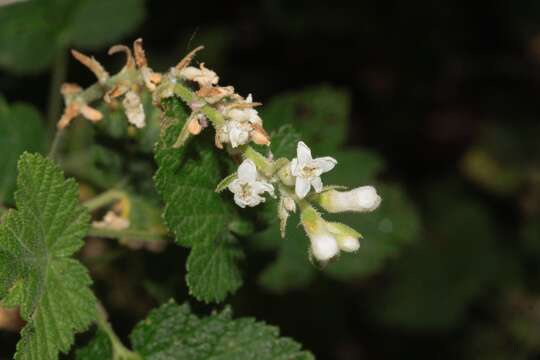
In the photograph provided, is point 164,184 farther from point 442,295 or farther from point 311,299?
point 442,295

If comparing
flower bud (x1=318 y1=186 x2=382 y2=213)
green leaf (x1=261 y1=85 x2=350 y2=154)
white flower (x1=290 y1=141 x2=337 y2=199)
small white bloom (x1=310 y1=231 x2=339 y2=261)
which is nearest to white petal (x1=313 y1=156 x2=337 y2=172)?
white flower (x1=290 y1=141 x2=337 y2=199)

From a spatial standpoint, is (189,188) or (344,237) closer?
A: (344,237)

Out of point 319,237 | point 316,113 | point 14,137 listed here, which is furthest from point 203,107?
point 316,113

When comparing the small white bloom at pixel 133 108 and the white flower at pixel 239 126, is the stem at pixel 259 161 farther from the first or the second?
the small white bloom at pixel 133 108

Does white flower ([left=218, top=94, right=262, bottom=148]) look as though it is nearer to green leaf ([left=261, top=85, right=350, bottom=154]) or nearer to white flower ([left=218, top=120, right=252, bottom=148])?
white flower ([left=218, top=120, right=252, bottom=148])

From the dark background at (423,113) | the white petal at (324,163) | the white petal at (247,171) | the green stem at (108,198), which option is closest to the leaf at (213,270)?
the white petal at (247,171)

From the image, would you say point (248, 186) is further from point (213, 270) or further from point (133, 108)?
point (133, 108)
